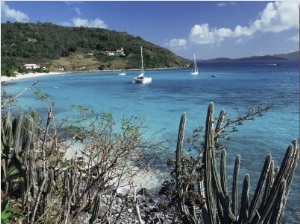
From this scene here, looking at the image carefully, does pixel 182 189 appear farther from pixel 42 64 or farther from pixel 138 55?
pixel 138 55

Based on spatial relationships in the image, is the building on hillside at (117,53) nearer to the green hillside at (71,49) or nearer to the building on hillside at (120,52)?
the building on hillside at (120,52)

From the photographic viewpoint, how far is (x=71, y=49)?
100062 mm

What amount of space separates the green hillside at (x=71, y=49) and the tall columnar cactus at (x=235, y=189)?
7730 cm

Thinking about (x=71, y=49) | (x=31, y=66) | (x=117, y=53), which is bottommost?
(x=31, y=66)

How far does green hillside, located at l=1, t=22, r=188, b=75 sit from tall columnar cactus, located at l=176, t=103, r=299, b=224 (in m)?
77.3

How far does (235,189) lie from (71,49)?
100 metres

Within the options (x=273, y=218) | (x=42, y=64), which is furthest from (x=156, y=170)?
(x=42, y=64)

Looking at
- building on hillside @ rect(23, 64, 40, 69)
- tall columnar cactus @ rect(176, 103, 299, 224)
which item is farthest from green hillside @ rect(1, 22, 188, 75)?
tall columnar cactus @ rect(176, 103, 299, 224)

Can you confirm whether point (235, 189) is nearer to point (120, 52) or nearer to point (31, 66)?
point (31, 66)

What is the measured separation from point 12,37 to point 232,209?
99.4 m

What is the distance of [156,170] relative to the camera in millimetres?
9922

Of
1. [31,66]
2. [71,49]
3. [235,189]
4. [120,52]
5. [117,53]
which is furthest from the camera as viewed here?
[117,53]

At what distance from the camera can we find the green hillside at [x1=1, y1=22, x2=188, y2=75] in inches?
3440

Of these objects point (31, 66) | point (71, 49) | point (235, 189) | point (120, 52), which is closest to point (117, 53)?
point (120, 52)
